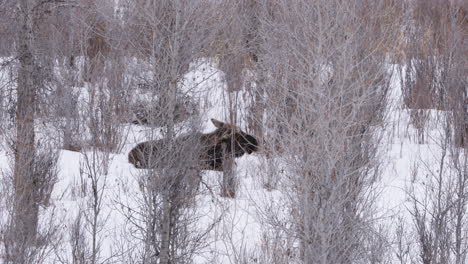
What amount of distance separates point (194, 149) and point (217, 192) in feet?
9.68

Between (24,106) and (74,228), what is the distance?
2.58 metres

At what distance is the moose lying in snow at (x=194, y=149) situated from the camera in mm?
9508

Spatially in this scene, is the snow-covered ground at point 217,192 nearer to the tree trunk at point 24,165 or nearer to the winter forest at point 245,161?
the winter forest at point 245,161

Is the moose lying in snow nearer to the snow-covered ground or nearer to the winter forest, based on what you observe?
the winter forest

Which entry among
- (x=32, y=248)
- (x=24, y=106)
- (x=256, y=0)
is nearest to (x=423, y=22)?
(x=256, y=0)

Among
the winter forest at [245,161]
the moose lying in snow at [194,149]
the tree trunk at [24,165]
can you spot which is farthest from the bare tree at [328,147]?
the tree trunk at [24,165]

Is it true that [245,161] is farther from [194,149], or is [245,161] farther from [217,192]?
[194,149]

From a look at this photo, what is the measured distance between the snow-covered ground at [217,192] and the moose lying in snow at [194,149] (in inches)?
8.9

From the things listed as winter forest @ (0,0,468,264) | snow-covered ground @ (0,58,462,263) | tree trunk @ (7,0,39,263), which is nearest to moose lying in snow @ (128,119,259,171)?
winter forest @ (0,0,468,264)

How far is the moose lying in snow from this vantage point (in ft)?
31.2

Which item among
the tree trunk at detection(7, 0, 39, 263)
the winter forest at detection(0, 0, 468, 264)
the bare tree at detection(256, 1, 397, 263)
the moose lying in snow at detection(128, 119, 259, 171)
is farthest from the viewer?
the moose lying in snow at detection(128, 119, 259, 171)

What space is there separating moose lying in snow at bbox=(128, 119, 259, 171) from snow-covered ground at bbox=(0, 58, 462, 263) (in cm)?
23

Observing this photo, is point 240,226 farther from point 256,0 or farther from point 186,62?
point 256,0

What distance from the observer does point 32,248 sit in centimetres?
822
